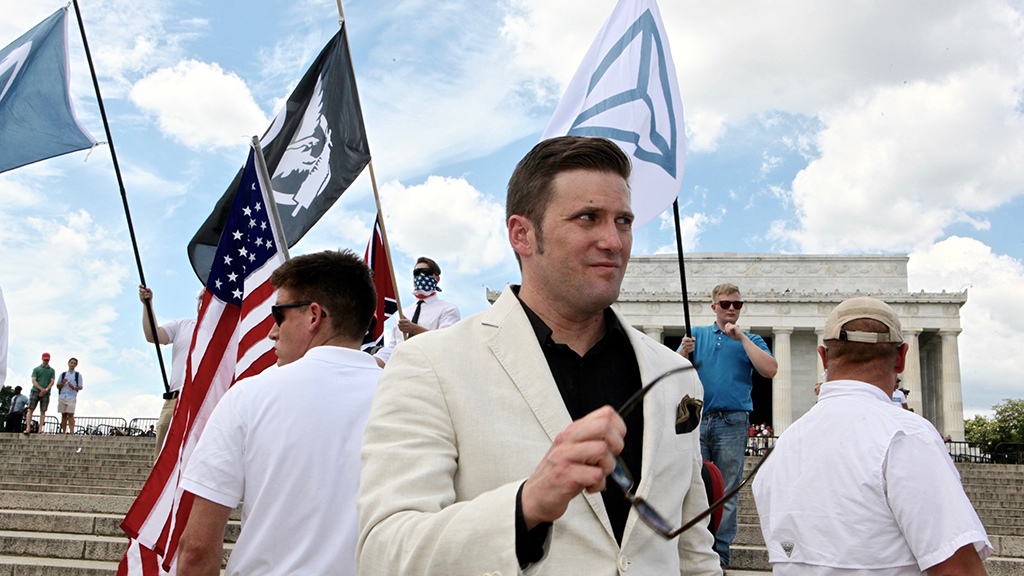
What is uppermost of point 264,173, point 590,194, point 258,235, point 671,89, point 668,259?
point 668,259

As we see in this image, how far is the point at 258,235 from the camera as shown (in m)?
5.39

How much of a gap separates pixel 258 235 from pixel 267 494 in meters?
2.98

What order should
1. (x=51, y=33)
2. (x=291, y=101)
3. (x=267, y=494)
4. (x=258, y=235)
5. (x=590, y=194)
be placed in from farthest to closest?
1. (x=51, y=33)
2. (x=291, y=101)
3. (x=258, y=235)
4. (x=267, y=494)
5. (x=590, y=194)

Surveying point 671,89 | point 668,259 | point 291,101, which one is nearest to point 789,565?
point 671,89

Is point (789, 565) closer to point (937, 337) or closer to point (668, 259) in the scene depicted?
point (668, 259)

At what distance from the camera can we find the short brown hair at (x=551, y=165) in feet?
6.74

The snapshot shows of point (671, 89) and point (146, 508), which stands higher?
point (671, 89)

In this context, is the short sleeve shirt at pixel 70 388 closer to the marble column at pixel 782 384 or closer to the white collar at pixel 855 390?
the white collar at pixel 855 390

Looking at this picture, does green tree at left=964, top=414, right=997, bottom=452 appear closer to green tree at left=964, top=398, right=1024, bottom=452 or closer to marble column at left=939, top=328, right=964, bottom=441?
green tree at left=964, top=398, right=1024, bottom=452

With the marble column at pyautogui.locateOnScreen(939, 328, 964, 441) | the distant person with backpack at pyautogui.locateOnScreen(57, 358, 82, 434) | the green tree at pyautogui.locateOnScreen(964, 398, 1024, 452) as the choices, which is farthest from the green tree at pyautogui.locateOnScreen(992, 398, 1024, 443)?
the distant person with backpack at pyautogui.locateOnScreen(57, 358, 82, 434)

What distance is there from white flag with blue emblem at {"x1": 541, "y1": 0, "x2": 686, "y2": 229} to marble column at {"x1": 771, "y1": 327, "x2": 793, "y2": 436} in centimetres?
4189

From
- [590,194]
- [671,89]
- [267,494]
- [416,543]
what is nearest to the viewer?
[416,543]

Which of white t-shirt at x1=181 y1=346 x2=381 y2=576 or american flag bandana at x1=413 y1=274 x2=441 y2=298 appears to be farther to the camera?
american flag bandana at x1=413 y1=274 x2=441 y2=298

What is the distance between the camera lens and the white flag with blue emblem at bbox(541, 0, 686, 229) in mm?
6043
